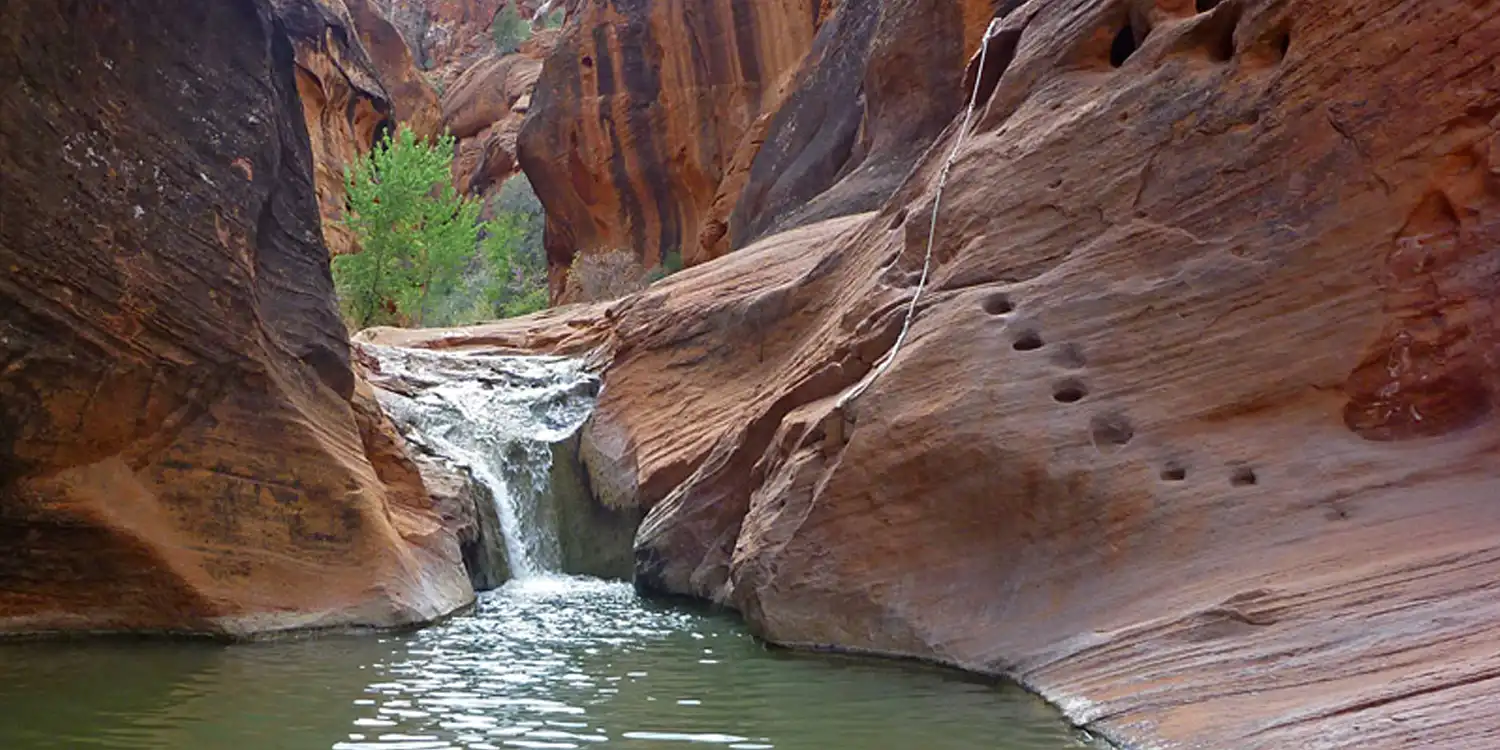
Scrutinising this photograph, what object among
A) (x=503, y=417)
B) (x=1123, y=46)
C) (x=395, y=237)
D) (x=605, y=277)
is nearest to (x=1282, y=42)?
(x=1123, y=46)

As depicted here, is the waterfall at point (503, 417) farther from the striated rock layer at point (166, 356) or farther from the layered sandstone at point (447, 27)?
the layered sandstone at point (447, 27)

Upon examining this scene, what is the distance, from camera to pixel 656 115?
97.7 ft

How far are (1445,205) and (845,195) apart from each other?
10.8 meters

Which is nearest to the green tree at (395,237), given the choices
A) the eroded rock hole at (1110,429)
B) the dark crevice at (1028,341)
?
the dark crevice at (1028,341)

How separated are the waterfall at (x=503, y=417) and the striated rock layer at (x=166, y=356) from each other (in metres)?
3.90

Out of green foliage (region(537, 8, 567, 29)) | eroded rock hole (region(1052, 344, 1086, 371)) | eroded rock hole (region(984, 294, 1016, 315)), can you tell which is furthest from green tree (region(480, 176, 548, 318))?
eroded rock hole (region(1052, 344, 1086, 371))

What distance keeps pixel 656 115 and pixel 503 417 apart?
15304 mm

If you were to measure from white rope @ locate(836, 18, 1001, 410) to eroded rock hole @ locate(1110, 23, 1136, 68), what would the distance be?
4.80 ft

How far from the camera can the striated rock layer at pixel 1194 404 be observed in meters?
5.92

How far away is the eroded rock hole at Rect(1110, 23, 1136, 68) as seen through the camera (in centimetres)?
1027

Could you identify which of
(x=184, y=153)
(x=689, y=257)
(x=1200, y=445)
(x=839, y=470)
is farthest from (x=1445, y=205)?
(x=689, y=257)

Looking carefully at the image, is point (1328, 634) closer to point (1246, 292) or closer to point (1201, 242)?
point (1246, 292)

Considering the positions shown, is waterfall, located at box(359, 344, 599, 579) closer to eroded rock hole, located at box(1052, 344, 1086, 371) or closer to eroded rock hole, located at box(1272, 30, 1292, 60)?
eroded rock hole, located at box(1052, 344, 1086, 371)

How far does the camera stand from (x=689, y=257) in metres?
29.3
